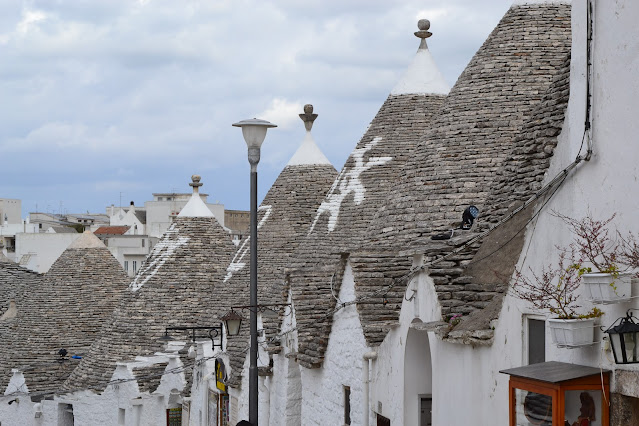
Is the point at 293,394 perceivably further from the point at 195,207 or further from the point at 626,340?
the point at 195,207

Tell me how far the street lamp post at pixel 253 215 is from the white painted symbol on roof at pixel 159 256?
19.3 m

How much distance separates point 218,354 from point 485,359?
15.1 meters

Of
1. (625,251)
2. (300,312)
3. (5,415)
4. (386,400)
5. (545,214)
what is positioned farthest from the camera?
(5,415)

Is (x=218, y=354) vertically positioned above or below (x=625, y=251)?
below

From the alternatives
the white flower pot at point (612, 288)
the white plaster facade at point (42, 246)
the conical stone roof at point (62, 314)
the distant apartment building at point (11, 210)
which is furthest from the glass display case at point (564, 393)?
the distant apartment building at point (11, 210)

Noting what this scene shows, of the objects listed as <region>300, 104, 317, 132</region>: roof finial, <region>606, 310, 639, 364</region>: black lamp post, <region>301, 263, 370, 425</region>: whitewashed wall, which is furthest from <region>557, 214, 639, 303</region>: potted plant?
<region>300, 104, 317, 132</region>: roof finial

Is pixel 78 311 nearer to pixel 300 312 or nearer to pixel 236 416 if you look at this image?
pixel 236 416

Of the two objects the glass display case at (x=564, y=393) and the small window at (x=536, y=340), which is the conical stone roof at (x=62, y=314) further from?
the glass display case at (x=564, y=393)

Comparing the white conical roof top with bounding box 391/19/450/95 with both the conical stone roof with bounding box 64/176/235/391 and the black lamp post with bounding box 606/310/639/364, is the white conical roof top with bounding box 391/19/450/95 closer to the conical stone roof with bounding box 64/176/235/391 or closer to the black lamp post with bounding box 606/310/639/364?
the conical stone roof with bounding box 64/176/235/391

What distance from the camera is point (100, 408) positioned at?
3250 centimetres

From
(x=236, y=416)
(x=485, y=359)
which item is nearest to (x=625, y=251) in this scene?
(x=485, y=359)

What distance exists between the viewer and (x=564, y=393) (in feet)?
28.7

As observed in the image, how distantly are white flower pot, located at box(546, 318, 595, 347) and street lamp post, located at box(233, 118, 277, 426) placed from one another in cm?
523

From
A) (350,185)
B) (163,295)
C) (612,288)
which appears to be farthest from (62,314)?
(612,288)
